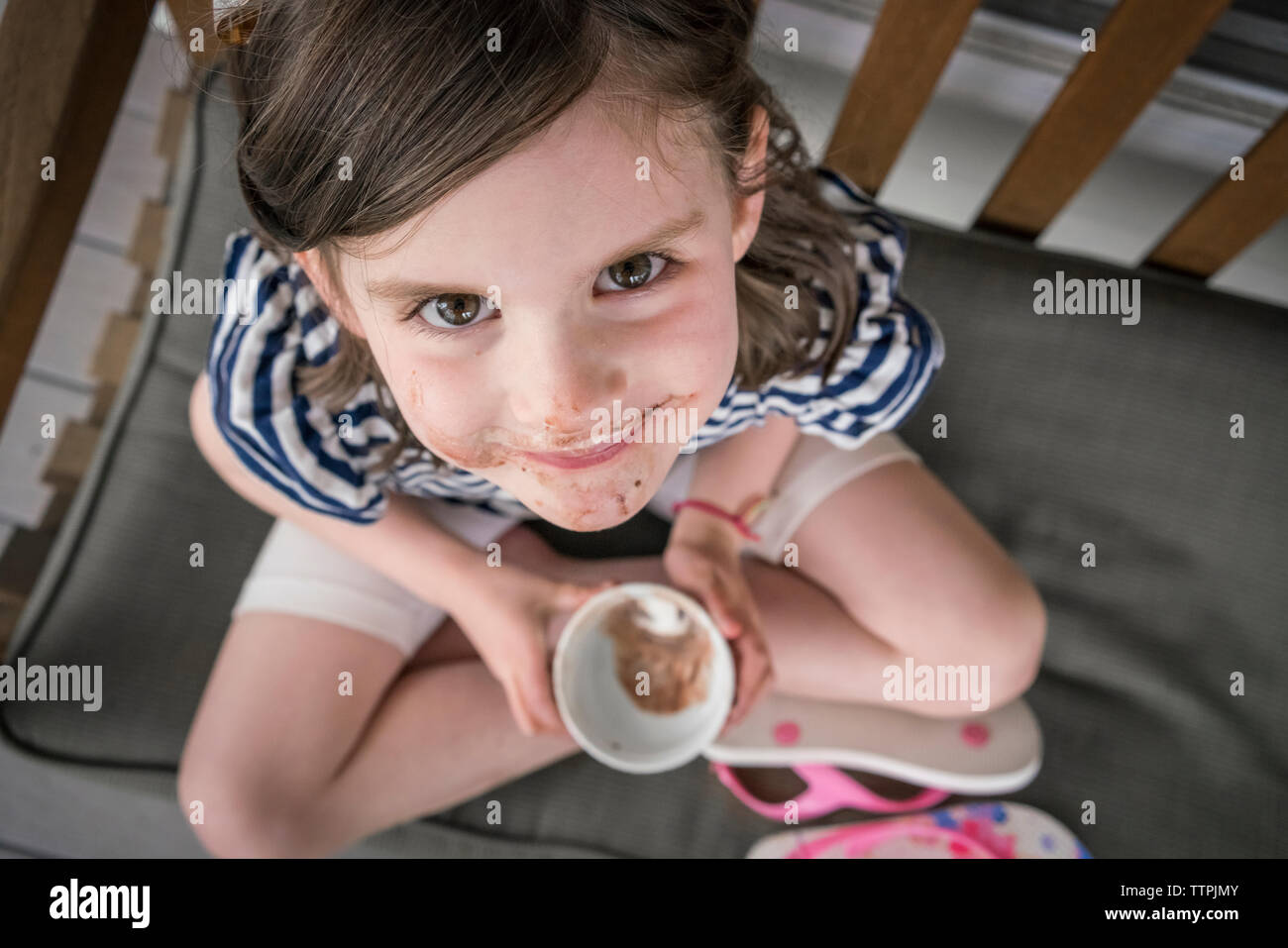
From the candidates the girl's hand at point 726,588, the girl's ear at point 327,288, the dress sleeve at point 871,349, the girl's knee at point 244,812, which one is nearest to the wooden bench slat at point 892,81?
the dress sleeve at point 871,349

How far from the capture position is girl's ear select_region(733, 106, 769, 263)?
0.59 m

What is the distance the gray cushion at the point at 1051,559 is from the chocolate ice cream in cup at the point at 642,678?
0.75 feet

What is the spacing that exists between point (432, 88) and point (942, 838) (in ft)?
2.95

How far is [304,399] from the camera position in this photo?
740 millimetres

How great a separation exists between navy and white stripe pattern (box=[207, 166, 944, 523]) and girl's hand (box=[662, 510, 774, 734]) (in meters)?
0.10

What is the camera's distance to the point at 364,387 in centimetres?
74

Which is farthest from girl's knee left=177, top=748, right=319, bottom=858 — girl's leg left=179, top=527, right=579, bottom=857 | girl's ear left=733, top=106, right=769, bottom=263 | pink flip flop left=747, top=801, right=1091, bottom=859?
girl's ear left=733, top=106, right=769, bottom=263

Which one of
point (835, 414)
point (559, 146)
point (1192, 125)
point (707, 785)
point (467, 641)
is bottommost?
point (707, 785)

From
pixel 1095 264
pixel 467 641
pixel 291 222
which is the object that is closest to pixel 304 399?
pixel 291 222

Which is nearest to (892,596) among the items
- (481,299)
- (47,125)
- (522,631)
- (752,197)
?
(522,631)

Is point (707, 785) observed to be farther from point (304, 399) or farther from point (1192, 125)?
point (1192, 125)

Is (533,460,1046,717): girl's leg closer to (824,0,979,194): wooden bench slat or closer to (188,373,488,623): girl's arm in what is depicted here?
(188,373,488,623): girl's arm

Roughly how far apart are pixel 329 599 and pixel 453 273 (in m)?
0.53

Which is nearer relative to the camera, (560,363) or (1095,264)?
(560,363)
